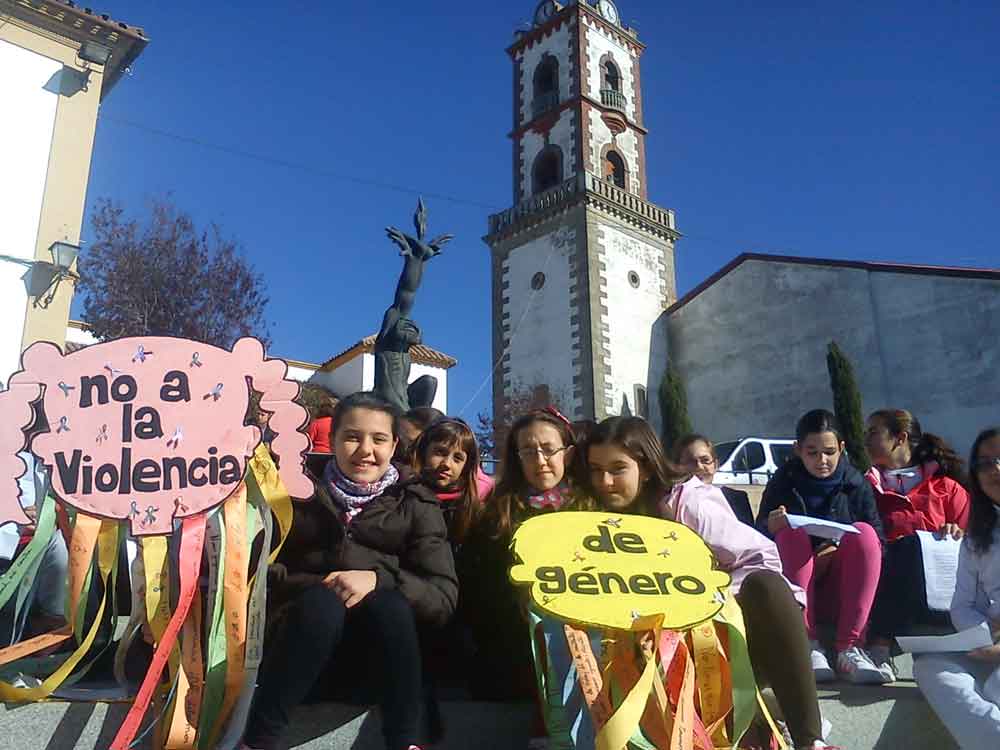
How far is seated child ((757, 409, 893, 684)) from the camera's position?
3.15 meters

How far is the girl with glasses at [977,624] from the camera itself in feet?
8.24

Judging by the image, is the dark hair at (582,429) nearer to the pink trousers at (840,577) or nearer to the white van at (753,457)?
the pink trousers at (840,577)

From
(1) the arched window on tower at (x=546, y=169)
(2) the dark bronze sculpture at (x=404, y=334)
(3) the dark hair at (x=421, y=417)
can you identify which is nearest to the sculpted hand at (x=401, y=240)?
(2) the dark bronze sculpture at (x=404, y=334)

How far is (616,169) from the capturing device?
26.0 metres

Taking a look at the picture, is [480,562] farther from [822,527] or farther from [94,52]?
[94,52]

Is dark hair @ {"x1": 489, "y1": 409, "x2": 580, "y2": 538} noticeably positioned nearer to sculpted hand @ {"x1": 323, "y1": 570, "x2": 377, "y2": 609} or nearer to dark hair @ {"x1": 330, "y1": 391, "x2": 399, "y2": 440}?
dark hair @ {"x1": 330, "y1": 391, "x2": 399, "y2": 440}

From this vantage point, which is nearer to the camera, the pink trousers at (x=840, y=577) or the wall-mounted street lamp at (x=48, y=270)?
the pink trousers at (x=840, y=577)

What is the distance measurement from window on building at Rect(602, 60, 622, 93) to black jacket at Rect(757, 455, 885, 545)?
2520 cm

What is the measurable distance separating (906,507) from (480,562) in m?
2.31

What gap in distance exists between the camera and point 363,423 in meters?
2.71

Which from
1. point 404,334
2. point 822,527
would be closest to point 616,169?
point 404,334

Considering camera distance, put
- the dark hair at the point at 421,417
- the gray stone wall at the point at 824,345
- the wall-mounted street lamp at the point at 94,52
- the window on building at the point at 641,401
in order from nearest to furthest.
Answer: the dark hair at the point at 421,417 < the wall-mounted street lamp at the point at 94,52 < the gray stone wall at the point at 824,345 < the window on building at the point at 641,401

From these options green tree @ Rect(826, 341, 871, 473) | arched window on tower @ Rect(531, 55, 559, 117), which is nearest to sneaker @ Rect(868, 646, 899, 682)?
green tree @ Rect(826, 341, 871, 473)

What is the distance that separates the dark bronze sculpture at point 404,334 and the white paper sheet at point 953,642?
519 cm
